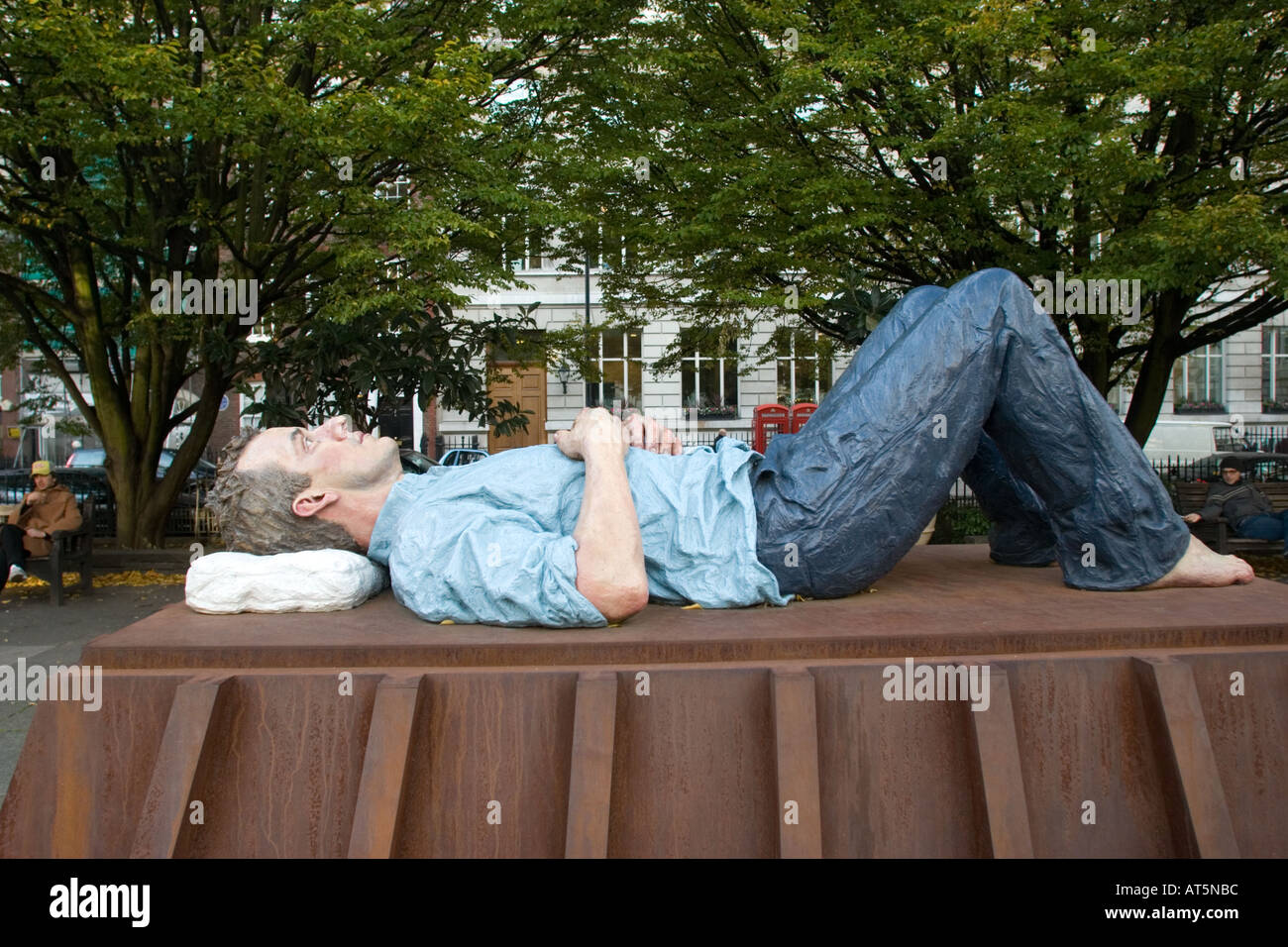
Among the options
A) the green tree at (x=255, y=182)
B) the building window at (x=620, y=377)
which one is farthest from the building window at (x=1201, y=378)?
the green tree at (x=255, y=182)

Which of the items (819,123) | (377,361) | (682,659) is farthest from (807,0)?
(682,659)

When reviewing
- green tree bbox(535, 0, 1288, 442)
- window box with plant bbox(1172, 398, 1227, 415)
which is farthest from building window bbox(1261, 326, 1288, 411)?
green tree bbox(535, 0, 1288, 442)

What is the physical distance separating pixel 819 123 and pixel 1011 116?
201 centimetres

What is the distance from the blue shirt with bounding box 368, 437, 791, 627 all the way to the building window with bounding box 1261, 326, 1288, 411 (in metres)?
31.8

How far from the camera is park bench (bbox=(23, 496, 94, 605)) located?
30.9 feet

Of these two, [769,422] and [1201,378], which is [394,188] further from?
[1201,378]

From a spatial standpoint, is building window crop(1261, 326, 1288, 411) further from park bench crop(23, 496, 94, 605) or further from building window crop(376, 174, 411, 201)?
park bench crop(23, 496, 94, 605)

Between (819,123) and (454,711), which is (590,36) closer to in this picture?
(819,123)

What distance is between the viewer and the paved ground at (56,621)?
5.83m

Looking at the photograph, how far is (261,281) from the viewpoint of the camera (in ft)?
36.7

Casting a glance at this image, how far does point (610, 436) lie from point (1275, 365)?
32780mm

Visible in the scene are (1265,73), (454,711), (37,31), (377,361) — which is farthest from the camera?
(1265,73)

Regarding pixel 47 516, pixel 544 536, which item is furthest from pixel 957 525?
pixel 47 516

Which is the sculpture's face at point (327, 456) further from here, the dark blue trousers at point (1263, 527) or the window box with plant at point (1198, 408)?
the window box with plant at point (1198, 408)
